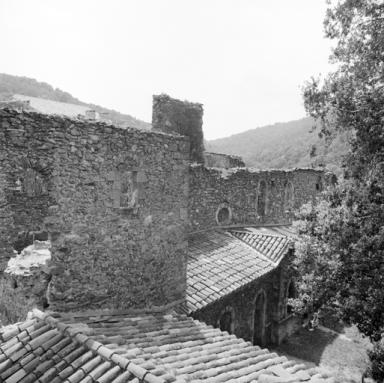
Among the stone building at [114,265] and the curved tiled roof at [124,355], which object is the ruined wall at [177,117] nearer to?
the stone building at [114,265]

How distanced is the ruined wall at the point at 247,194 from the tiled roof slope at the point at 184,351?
6417mm

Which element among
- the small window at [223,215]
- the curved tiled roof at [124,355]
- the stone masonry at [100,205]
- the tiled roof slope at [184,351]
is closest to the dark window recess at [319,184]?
the small window at [223,215]

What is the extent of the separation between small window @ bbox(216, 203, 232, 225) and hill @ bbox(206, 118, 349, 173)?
9016 millimetres

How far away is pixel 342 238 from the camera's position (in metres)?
8.16

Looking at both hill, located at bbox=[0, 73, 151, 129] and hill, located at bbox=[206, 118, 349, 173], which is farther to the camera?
hill, located at bbox=[0, 73, 151, 129]

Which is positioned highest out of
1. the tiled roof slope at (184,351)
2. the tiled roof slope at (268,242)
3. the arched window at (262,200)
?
the arched window at (262,200)

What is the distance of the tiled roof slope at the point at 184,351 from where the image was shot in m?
4.78

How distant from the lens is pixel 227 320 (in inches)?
379

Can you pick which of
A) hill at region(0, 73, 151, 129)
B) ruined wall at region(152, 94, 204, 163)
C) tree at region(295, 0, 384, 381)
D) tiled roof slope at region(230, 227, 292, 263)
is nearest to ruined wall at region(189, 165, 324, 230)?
tiled roof slope at region(230, 227, 292, 263)

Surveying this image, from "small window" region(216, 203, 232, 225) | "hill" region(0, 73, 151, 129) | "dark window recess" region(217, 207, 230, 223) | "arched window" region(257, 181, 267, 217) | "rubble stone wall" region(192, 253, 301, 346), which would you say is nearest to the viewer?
"rubble stone wall" region(192, 253, 301, 346)

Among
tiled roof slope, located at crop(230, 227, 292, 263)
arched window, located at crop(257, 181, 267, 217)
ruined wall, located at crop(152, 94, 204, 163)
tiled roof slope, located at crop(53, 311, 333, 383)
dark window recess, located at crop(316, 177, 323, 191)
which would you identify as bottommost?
tiled roof slope, located at crop(53, 311, 333, 383)

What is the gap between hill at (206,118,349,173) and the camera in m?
42.7

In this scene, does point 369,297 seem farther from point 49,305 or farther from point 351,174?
point 49,305

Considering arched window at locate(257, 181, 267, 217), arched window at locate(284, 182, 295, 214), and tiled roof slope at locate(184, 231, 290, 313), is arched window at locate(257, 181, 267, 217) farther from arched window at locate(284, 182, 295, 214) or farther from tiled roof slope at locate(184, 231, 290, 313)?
tiled roof slope at locate(184, 231, 290, 313)
